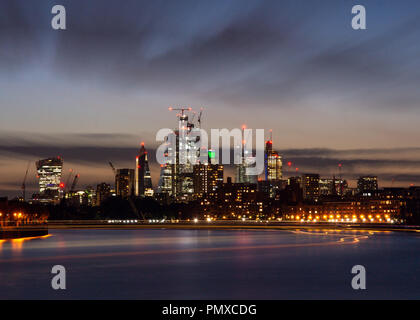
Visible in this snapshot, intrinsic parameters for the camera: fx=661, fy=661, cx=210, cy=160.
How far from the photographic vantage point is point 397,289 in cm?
5869

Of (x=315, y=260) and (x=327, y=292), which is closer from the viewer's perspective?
(x=327, y=292)

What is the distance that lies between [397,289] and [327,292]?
7.41m

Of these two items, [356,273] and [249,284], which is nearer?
[249,284]
